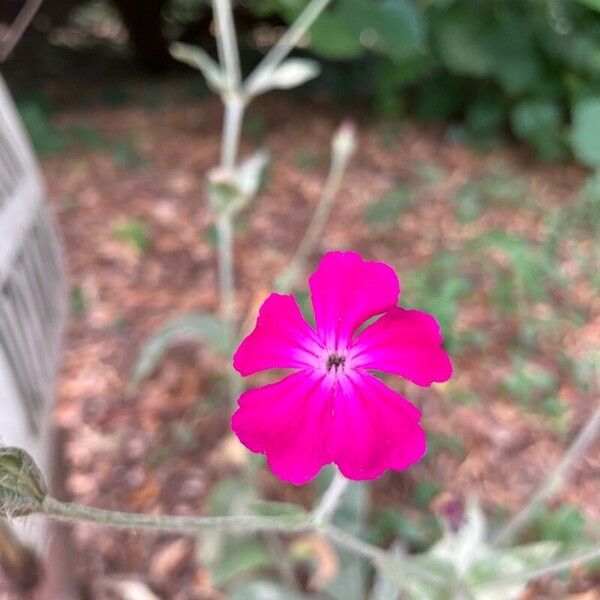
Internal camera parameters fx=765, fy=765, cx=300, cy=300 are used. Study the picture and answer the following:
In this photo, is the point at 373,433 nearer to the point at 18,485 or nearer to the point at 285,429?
the point at 285,429

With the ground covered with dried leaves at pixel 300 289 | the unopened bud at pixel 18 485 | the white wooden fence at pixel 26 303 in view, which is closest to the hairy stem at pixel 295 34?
the white wooden fence at pixel 26 303

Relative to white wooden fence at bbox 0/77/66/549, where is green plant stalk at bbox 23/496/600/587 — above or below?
below

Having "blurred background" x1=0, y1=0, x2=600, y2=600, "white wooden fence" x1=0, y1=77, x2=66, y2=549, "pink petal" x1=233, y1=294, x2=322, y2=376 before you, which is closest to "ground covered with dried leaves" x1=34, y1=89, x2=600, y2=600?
"blurred background" x1=0, y1=0, x2=600, y2=600

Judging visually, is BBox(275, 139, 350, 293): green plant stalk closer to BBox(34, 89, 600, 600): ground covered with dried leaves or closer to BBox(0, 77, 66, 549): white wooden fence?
BBox(34, 89, 600, 600): ground covered with dried leaves

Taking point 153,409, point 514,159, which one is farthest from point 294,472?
point 514,159

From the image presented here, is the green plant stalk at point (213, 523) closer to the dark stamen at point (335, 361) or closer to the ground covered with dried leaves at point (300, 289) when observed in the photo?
the dark stamen at point (335, 361)

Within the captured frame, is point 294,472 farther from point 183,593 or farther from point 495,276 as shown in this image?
point 495,276
